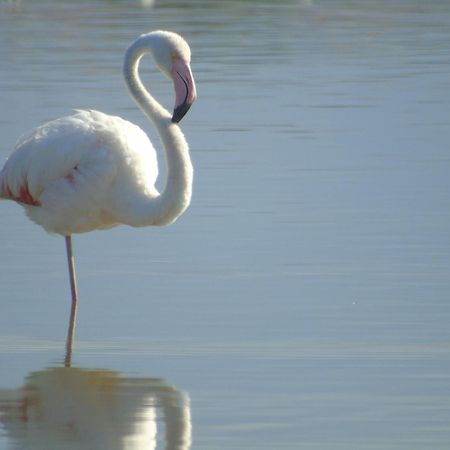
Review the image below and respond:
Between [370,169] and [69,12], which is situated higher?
[370,169]

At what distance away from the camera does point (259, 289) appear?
8.31m

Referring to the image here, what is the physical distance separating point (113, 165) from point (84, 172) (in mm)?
187

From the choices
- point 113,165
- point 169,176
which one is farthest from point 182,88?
point 113,165

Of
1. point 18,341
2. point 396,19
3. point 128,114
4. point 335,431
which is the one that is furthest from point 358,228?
point 396,19

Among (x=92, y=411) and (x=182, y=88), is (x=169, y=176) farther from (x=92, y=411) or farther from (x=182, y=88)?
(x=92, y=411)

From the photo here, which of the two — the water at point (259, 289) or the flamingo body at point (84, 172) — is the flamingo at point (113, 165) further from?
the water at point (259, 289)

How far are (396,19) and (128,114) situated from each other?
12.5 m

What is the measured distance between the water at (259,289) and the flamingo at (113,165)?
1.32 feet

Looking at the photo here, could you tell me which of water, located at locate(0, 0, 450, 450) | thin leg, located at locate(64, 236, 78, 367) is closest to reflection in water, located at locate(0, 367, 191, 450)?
water, located at locate(0, 0, 450, 450)

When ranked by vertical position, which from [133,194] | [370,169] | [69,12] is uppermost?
[133,194]

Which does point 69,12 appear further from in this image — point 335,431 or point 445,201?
point 335,431

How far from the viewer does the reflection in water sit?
5812 millimetres

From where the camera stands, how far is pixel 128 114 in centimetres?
1458

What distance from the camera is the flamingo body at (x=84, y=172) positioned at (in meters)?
8.37
